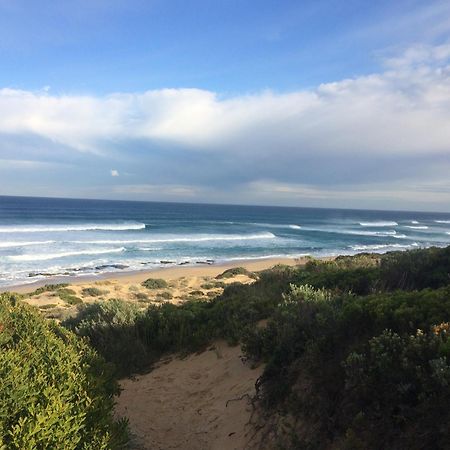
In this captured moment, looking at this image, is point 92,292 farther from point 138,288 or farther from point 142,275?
point 142,275

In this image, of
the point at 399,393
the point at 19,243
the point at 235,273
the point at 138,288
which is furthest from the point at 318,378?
the point at 19,243

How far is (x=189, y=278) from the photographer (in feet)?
78.5

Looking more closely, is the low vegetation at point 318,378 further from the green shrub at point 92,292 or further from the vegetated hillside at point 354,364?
the green shrub at point 92,292

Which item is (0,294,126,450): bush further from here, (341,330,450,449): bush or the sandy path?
(341,330,450,449): bush

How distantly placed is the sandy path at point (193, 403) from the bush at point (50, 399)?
1282mm

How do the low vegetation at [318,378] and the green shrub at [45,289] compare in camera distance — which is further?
the green shrub at [45,289]

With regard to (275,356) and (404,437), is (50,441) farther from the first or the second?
(275,356)

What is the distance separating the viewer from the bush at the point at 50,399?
2.81 m

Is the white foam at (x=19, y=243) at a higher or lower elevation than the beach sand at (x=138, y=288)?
higher

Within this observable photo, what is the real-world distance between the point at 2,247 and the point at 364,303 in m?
35.9

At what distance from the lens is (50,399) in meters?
3.01

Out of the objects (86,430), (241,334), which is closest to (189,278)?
(241,334)

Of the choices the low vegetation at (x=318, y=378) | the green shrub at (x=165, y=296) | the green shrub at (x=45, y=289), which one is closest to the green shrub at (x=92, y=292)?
the green shrub at (x=45, y=289)

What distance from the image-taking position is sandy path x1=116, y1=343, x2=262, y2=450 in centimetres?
503
